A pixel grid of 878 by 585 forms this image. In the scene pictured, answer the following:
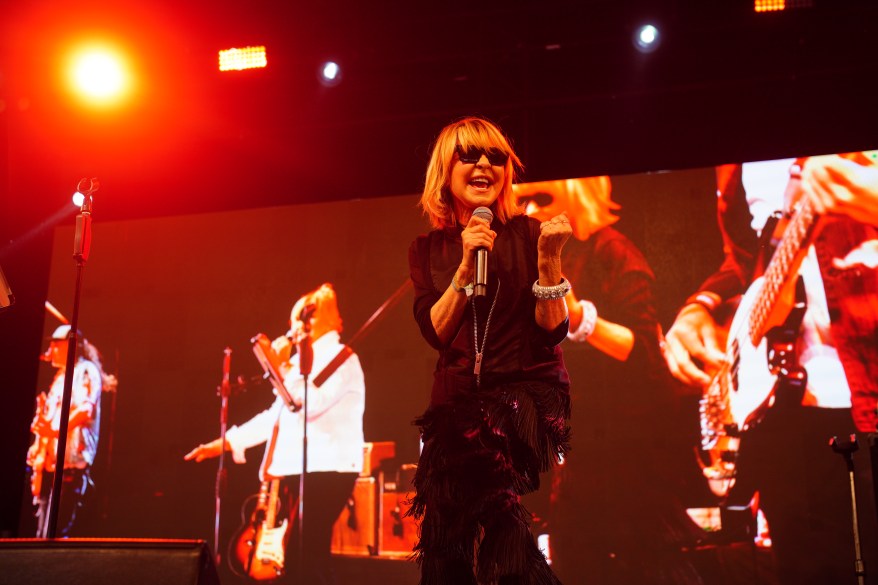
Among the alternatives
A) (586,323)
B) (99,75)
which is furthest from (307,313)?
(99,75)

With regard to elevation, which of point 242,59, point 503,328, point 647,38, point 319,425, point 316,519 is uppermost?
point 242,59

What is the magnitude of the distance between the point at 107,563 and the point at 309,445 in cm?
295

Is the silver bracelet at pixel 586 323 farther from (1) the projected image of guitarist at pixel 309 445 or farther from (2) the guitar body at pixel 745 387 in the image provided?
(1) the projected image of guitarist at pixel 309 445

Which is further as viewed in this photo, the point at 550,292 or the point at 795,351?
the point at 795,351

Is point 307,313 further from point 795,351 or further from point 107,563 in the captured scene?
point 107,563

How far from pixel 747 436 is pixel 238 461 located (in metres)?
2.73

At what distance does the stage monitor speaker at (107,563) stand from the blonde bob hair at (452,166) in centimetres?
97

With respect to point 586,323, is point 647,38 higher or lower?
higher

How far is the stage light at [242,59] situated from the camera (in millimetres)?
4863

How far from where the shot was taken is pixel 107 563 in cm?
148

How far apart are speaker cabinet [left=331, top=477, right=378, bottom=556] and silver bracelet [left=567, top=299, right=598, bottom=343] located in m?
1.33

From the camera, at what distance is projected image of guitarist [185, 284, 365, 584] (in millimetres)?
4281

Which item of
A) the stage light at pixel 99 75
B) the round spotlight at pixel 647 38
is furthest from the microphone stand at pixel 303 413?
the round spotlight at pixel 647 38

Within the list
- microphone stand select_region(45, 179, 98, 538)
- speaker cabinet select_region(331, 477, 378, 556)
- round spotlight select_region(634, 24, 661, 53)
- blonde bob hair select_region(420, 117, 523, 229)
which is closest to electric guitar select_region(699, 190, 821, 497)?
round spotlight select_region(634, 24, 661, 53)
